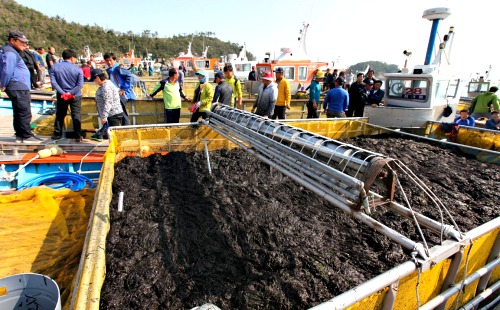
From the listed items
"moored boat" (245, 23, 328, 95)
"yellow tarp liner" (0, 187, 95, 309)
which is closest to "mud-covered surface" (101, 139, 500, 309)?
"yellow tarp liner" (0, 187, 95, 309)

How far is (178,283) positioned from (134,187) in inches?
74.2

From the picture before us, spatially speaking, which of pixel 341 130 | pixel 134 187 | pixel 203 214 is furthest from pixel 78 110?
pixel 341 130

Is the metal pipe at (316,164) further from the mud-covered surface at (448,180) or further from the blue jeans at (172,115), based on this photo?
the blue jeans at (172,115)

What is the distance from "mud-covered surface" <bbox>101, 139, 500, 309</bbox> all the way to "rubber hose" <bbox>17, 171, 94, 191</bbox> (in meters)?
0.83

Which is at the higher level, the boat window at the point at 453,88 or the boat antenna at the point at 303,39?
the boat antenna at the point at 303,39

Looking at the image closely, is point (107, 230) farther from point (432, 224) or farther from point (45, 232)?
point (432, 224)

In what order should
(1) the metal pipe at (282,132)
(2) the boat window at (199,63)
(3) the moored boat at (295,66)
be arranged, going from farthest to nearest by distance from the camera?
(2) the boat window at (199,63), (3) the moored boat at (295,66), (1) the metal pipe at (282,132)

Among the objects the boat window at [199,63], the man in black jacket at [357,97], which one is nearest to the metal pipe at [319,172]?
the man in black jacket at [357,97]

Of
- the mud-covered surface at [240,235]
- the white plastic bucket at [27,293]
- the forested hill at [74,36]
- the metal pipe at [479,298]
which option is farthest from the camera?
the forested hill at [74,36]

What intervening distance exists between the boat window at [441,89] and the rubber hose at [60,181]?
24.6 feet

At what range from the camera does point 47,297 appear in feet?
6.06

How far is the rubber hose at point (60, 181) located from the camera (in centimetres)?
434

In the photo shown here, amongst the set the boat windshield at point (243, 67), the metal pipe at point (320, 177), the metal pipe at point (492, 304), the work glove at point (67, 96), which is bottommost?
the metal pipe at point (492, 304)

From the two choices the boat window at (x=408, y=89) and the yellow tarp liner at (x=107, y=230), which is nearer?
the yellow tarp liner at (x=107, y=230)
